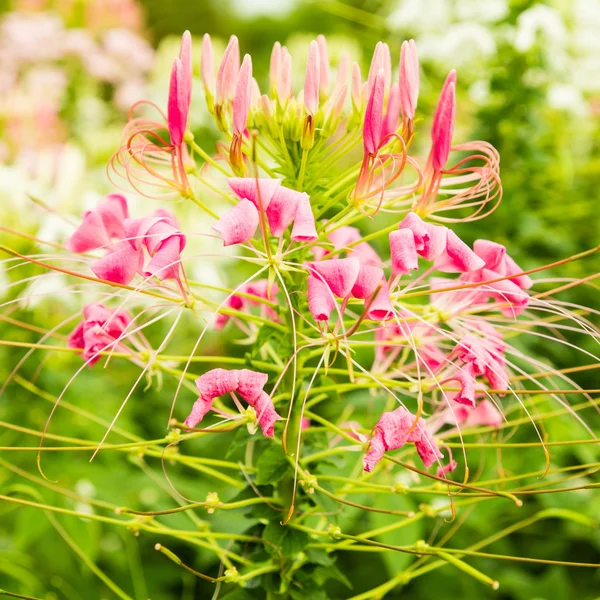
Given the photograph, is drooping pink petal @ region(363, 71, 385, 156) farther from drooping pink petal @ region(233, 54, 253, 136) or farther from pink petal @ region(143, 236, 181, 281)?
pink petal @ region(143, 236, 181, 281)

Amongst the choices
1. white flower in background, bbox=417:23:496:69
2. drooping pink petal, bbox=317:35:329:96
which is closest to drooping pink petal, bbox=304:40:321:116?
drooping pink petal, bbox=317:35:329:96

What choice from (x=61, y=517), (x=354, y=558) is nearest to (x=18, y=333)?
(x=61, y=517)

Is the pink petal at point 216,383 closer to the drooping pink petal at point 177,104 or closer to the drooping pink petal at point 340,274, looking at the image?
the drooping pink petal at point 340,274

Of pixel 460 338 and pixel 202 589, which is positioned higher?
pixel 460 338

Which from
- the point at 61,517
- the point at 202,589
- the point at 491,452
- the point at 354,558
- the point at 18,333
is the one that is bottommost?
the point at 202,589

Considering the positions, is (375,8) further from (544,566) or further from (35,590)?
(35,590)

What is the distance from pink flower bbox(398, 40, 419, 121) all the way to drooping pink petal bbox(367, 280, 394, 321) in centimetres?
34

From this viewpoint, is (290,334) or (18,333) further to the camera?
(18,333)

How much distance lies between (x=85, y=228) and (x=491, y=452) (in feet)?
4.15

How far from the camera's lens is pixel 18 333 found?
2.21m

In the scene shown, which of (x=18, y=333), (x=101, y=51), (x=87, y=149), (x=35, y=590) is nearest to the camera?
(x=35, y=590)

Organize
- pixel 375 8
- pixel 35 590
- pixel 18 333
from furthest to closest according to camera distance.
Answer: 1. pixel 375 8
2. pixel 18 333
3. pixel 35 590

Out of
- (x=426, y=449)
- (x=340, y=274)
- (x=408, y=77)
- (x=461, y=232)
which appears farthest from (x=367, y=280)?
(x=461, y=232)

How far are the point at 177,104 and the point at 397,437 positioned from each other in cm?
62
